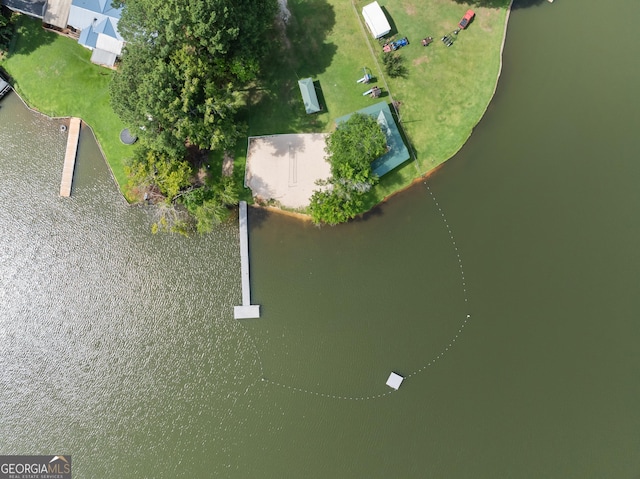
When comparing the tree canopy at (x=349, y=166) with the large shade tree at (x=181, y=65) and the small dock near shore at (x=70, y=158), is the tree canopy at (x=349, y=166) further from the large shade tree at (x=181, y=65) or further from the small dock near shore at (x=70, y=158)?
the small dock near shore at (x=70, y=158)

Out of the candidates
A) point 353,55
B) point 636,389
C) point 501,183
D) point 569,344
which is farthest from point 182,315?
point 636,389

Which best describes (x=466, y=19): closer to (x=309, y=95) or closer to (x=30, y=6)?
(x=309, y=95)

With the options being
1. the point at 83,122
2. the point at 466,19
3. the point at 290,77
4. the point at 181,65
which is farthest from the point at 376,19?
the point at 83,122

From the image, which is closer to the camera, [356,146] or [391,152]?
[356,146]

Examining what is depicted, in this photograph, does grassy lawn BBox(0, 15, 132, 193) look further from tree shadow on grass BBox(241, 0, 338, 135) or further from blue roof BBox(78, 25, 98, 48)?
tree shadow on grass BBox(241, 0, 338, 135)

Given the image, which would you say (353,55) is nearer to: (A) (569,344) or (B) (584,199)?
(B) (584,199)

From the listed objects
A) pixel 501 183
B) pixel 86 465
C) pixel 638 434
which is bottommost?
pixel 638 434
